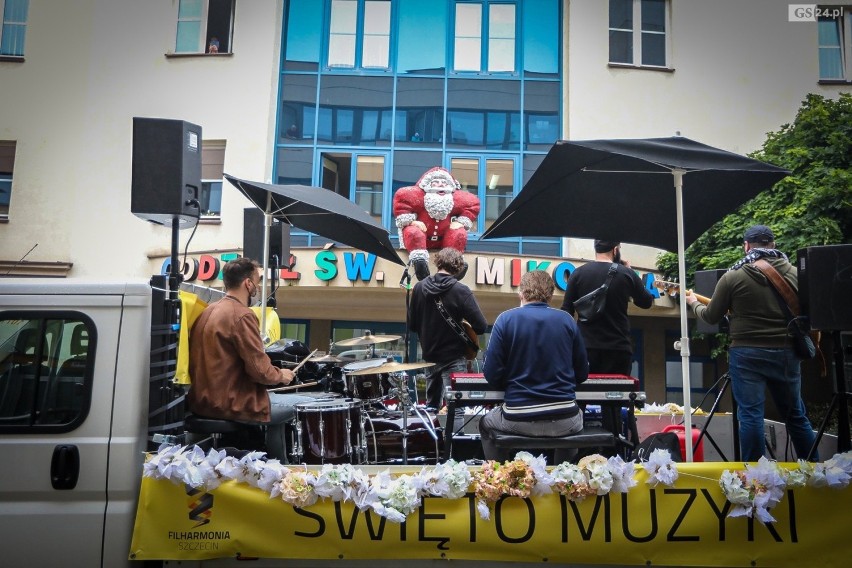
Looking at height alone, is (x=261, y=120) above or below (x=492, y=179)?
above

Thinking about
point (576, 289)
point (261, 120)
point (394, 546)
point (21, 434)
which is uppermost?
point (261, 120)

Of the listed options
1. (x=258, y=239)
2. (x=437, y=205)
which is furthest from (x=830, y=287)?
(x=437, y=205)

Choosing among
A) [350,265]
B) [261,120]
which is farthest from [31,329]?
[261,120]

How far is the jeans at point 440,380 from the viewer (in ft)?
19.6

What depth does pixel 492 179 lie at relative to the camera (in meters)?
14.8

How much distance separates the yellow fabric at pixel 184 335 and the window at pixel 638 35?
43.0 ft

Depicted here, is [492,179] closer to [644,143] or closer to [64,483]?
[644,143]

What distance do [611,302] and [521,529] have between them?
2614 millimetres

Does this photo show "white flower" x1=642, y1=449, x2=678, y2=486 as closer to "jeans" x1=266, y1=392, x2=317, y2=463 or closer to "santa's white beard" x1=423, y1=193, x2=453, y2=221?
"jeans" x1=266, y1=392, x2=317, y2=463

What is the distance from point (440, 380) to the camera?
6.10 metres

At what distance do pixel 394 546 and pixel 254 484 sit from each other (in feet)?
2.12

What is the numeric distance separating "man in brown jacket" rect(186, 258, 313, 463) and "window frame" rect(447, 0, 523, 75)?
11942 millimetres

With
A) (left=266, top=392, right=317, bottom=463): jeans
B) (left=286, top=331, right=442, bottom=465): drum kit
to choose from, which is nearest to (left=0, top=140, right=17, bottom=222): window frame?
(left=286, top=331, right=442, bottom=465): drum kit

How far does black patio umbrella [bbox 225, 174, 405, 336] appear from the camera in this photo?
6.24 meters
